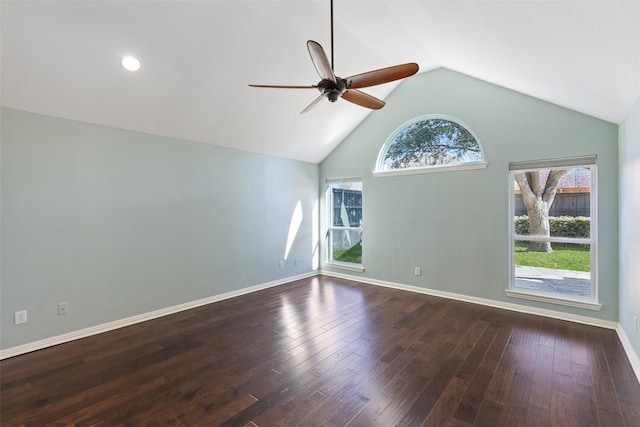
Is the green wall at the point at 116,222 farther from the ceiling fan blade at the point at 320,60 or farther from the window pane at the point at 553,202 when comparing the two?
the window pane at the point at 553,202

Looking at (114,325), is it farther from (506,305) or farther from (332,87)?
(506,305)

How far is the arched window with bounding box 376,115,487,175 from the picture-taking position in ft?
13.8

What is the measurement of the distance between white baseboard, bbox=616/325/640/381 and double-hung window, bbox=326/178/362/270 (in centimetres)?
337

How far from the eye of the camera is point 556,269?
3.59 m

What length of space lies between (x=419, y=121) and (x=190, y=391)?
463cm

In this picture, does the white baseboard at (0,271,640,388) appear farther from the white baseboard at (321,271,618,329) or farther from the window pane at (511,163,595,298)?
the window pane at (511,163,595,298)

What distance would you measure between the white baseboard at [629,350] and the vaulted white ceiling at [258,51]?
2.16 metres

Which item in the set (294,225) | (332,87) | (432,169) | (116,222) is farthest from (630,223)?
(116,222)

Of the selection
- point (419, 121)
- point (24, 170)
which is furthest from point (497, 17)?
point (24, 170)

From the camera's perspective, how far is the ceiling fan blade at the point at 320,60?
1.74m

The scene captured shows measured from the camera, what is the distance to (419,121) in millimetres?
4672

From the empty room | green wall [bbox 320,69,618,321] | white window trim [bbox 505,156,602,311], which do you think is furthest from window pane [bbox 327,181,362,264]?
white window trim [bbox 505,156,602,311]

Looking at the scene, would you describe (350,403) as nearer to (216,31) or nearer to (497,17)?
(497,17)

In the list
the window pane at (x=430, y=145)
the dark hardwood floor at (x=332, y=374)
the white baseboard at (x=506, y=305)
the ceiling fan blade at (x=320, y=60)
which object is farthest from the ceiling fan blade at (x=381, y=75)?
the white baseboard at (x=506, y=305)
